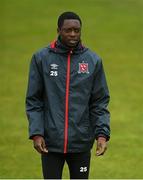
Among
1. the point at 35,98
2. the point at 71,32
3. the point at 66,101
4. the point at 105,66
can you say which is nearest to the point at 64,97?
the point at 66,101

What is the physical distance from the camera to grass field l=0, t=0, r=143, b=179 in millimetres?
8344

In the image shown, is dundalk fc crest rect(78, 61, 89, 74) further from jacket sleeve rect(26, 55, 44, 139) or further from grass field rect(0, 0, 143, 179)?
grass field rect(0, 0, 143, 179)

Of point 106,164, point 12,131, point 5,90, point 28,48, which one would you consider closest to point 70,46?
point 106,164

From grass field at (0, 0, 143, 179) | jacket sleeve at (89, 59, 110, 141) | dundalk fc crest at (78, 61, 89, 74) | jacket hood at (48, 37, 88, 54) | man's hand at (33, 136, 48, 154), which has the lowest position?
grass field at (0, 0, 143, 179)

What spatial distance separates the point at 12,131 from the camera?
973 cm

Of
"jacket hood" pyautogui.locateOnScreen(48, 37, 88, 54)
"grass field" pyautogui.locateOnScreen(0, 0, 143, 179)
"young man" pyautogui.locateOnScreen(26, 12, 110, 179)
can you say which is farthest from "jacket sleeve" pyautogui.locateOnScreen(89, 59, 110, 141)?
"grass field" pyautogui.locateOnScreen(0, 0, 143, 179)

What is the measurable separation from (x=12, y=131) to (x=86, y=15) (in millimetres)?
9469

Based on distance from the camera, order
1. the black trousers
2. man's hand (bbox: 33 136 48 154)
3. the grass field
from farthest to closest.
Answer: the grass field, the black trousers, man's hand (bbox: 33 136 48 154)

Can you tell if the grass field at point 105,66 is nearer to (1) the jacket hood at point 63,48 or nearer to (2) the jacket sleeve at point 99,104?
(2) the jacket sleeve at point 99,104

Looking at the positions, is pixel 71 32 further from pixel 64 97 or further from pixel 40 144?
pixel 40 144

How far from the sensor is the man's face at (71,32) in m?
5.02

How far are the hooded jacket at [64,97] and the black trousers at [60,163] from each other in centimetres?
8

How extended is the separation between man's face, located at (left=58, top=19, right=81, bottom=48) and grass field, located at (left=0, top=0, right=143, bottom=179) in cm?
291

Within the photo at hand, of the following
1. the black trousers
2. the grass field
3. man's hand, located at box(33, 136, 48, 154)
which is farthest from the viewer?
the grass field
